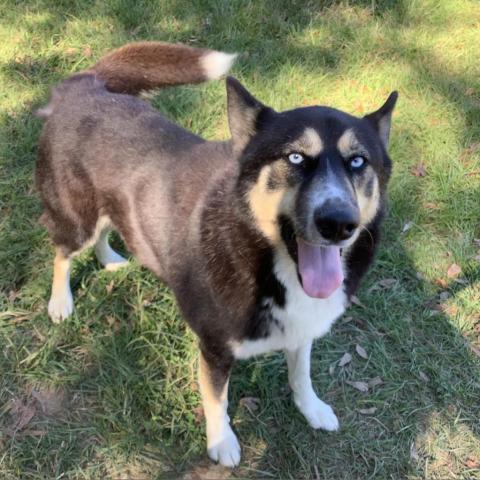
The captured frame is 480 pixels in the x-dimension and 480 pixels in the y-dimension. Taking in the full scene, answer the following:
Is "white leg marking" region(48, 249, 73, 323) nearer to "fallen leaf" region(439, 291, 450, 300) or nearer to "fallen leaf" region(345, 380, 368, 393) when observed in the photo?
"fallen leaf" region(345, 380, 368, 393)

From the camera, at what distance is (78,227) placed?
296 centimetres

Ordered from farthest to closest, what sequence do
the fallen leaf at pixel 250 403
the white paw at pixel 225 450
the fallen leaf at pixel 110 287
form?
the fallen leaf at pixel 110 287 < the fallen leaf at pixel 250 403 < the white paw at pixel 225 450

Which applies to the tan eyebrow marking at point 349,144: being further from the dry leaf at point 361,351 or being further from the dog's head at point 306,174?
the dry leaf at point 361,351

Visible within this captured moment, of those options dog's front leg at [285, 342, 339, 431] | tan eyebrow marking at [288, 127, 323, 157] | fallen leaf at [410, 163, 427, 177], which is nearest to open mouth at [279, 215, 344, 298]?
tan eyebrow marking at [288, 127, 323, 157]

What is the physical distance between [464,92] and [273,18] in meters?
1.81

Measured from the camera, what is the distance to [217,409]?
8.44ft

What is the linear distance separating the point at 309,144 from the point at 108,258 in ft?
5.76

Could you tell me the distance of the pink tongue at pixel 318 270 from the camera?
2.10 metres

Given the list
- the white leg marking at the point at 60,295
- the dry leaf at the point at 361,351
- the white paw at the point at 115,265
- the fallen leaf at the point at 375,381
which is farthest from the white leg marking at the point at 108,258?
the fallen leaf at the point at 375,381

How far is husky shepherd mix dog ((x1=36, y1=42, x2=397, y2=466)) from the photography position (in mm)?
2057

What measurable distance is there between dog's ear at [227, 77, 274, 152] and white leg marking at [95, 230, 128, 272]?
4.50 feet

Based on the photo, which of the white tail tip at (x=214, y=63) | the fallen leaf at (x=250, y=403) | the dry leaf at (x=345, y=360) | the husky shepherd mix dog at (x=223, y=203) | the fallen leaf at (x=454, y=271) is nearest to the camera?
the husky shepherd mix dog at (x=223, y=203)

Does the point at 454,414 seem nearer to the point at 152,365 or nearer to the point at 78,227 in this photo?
the point at 152,365

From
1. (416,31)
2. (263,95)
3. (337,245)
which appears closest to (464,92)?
(416,31)
